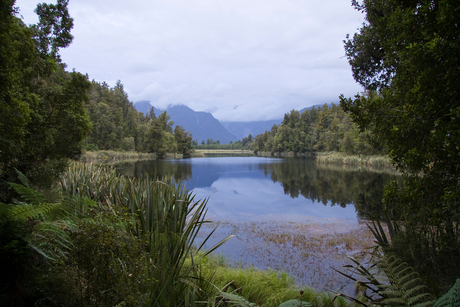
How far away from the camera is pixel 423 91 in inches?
111

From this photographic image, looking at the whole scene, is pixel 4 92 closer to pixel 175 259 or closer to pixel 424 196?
pixel 175 259

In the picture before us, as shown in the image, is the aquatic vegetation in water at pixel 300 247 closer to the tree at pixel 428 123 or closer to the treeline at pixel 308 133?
the tree at pixel 428 123

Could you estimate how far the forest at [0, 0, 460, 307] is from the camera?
1427mm

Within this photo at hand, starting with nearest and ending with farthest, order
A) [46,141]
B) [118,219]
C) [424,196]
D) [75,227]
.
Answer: [75,227]
[118,219]
[424,196]
[46,141]

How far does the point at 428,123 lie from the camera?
2.90m

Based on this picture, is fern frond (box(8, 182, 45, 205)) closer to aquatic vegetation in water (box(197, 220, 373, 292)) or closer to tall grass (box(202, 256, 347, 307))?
tall grass (box(202, 256, 347, 307))

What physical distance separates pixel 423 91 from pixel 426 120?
0.31m

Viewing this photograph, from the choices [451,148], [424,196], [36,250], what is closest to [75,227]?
[36,250]

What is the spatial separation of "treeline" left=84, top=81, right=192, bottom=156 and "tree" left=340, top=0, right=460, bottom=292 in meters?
34.8

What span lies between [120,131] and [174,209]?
4775 cm

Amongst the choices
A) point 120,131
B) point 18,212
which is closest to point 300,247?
point 18,212

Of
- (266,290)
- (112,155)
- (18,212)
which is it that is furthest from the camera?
(112,155)

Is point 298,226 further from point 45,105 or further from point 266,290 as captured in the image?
point 45,105

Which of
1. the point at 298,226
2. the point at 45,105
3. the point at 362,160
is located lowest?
the point at 298,226
